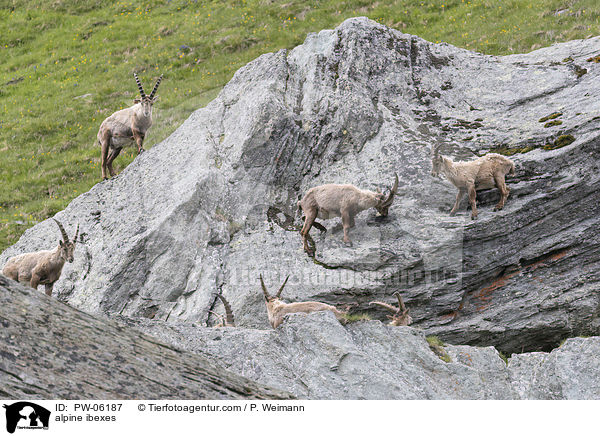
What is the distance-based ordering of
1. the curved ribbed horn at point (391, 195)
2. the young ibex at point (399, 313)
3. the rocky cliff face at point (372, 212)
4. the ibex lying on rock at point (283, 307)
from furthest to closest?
the curved ribbed horn at point (391, 195) → the rocky cliff face at point (372, 212) → the young ibex at point (399, 313) → the ibex lying on rock at point (283, 307)

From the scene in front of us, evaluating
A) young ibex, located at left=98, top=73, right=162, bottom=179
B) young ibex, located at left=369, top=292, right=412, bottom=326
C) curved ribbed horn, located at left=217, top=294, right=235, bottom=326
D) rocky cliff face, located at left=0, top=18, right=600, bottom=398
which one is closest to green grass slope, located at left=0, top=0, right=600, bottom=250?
young ibex, located at left=98, top=73, right=162, bottom=179

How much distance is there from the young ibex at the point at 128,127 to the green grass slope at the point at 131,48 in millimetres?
2821

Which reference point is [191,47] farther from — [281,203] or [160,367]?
[160,367]

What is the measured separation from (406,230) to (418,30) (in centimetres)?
2258

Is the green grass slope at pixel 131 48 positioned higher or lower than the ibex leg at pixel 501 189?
higher

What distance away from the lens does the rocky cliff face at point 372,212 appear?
1453cm

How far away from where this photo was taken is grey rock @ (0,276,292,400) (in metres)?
7.84

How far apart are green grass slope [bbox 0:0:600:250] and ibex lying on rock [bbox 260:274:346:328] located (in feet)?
39.1

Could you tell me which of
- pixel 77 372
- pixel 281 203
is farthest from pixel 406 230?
pixel 77 372

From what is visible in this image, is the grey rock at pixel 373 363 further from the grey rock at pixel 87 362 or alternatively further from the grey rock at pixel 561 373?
the grey rock at pixel 87 362

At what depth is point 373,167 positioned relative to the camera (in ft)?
54.7

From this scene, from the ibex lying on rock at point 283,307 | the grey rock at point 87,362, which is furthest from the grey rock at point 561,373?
the grey rock at point 87,362

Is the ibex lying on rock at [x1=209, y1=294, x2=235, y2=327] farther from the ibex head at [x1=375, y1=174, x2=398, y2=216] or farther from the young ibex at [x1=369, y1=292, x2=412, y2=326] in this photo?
the ibex head at [x1=375, y1=174, x2=398, y2=216]

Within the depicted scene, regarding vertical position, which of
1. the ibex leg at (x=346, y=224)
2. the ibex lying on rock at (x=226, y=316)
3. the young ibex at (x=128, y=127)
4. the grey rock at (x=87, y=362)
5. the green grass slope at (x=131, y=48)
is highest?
the green grass slope at (x=131, y=48)
